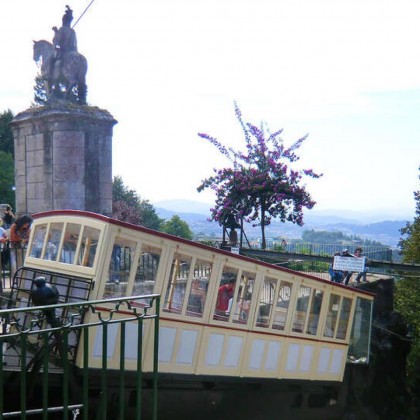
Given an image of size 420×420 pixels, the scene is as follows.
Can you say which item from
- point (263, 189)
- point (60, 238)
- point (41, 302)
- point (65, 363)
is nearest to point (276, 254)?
point (263, 189)

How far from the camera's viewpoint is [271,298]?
10.8 m

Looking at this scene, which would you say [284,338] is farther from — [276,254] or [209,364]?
[276,254]

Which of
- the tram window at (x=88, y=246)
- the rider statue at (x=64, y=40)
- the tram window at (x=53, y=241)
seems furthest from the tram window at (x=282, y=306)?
the rider statue at (x=64, y=40)

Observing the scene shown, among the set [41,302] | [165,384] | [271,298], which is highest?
[41,302]

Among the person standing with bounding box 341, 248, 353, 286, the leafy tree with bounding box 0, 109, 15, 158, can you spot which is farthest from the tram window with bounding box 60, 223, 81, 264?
the leafy tree with bounding box 0, 109, 15, 158

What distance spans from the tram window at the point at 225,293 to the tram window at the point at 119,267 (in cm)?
182

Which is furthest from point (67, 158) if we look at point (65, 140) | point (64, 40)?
point (64, 40)

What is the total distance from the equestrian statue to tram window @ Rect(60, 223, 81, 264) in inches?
402

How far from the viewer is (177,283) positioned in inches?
360

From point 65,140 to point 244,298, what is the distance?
960 centimetres

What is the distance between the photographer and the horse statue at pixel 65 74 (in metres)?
18.2

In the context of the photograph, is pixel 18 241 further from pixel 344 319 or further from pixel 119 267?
pixel 344 319

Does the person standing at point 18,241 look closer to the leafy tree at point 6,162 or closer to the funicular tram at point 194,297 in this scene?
the funicular tram at point 194,297

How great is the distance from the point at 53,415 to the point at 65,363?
395cm
